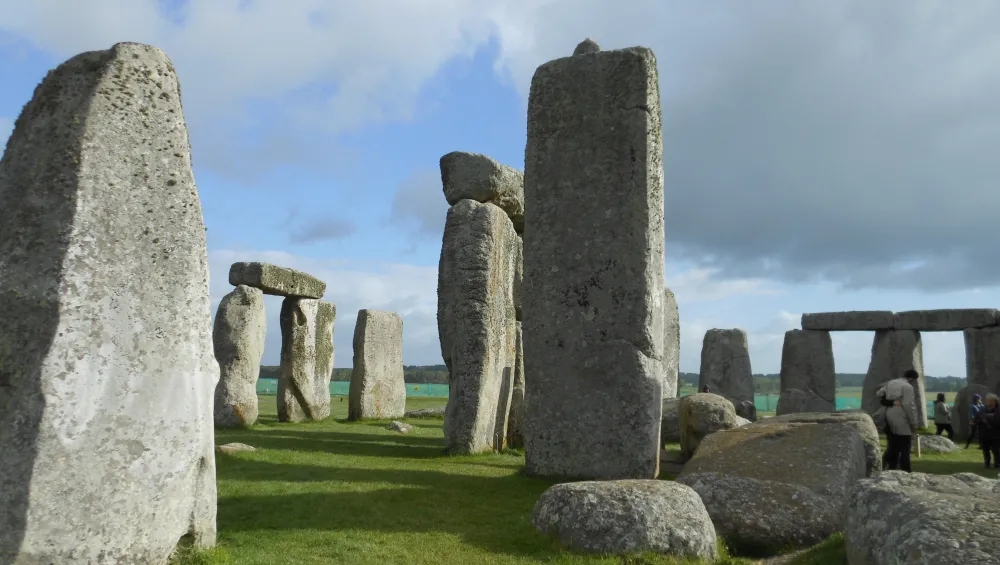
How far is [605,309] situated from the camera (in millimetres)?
7797

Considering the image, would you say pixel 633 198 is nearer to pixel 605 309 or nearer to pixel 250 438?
pixel 605 309

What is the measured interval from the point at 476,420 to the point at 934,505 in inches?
273

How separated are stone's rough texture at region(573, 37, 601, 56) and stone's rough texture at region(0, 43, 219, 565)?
4989 mm

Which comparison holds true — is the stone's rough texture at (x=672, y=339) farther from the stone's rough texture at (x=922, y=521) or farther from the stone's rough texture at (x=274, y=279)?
the stone's rough texture at (x=922, y=521)

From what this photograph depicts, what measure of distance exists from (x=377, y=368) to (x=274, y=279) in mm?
3142

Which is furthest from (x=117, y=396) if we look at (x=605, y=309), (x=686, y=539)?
(x=605, y=309)

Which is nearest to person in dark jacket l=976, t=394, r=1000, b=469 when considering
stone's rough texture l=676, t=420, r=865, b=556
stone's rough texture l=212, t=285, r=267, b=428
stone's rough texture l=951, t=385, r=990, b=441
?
stone's rough texture l=676, t=420, r=865, b=556

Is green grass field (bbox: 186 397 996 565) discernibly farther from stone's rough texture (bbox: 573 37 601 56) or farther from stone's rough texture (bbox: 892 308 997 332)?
stone's rough texture (bbox: 892 308 997 332)

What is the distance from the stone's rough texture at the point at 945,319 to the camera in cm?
1958

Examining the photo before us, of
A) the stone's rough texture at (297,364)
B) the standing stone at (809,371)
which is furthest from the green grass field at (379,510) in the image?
the standing stone at (809,371)

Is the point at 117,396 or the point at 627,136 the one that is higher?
the point at 627,136

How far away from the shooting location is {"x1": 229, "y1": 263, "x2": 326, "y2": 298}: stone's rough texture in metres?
15.2

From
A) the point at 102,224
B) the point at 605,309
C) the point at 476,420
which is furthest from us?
the point at 476,420

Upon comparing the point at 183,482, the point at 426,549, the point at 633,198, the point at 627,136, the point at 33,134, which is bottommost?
the point at 426,549
